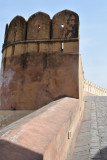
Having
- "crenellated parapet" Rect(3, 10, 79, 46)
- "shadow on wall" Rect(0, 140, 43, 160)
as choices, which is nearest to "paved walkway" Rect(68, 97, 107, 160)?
"shadow on wall" Rect(0, 140, 43, 160)

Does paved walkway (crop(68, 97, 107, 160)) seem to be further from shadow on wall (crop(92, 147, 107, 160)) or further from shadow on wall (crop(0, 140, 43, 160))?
shadow on wall (crop(0, 140, 43, 160))

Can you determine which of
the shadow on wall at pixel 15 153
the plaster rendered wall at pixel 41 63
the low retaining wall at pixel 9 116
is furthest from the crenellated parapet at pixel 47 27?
the shadow on wall at pixel 15 153

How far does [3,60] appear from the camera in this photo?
5.15 metres

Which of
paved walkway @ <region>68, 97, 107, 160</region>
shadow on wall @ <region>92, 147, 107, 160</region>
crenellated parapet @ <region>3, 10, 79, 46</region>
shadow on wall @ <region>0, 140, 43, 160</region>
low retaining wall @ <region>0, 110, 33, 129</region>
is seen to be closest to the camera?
shadow on wall @ <region>0, 140, 43, 160</region>

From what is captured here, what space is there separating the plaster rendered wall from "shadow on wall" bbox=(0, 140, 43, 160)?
296 centimetres

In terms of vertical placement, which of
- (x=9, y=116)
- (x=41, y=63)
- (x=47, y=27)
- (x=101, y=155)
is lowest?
(x=101, y=155)

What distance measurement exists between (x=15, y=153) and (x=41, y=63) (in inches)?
132

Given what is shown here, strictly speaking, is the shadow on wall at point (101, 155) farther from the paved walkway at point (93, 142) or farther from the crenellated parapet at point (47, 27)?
the crenellated parapet at point (47, 27)

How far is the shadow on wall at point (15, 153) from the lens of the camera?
A: 1.28m

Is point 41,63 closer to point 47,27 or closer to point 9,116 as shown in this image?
point 47,27

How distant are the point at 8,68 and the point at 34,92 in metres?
1.02

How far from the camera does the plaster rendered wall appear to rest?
14.5 feet

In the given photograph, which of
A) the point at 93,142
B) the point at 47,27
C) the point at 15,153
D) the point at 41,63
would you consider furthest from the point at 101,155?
the point at 47,27

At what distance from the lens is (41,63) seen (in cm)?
455
